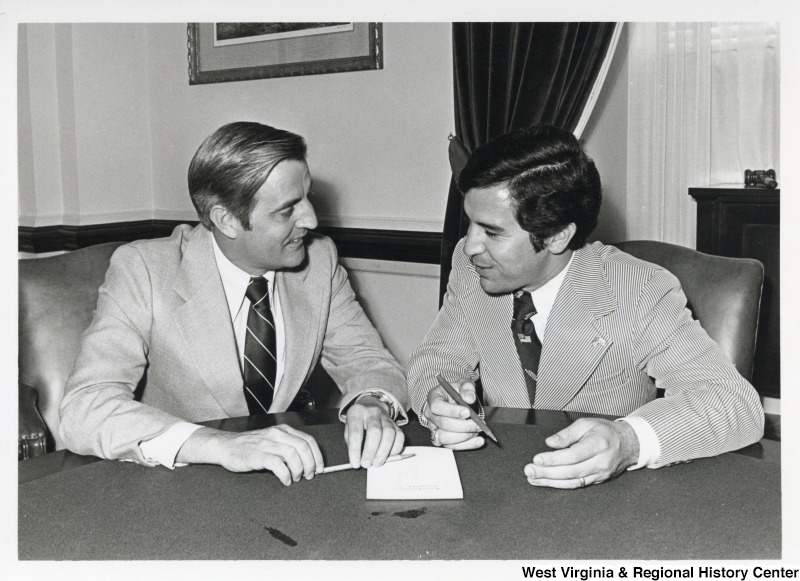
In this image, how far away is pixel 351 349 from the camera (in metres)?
1.93

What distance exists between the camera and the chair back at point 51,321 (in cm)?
184

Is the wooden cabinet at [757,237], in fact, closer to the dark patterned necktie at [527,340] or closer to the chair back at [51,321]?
the dark patterned necktie at [527,340]

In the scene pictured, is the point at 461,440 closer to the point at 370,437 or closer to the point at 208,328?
the point at 370,437

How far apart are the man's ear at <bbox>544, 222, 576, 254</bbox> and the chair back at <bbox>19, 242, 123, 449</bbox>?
110 centimetres

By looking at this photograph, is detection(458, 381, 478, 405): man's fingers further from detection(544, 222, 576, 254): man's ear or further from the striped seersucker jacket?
detection(544, 222, 576, 254): man's ear

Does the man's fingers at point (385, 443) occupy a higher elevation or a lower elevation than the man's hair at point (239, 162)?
lower

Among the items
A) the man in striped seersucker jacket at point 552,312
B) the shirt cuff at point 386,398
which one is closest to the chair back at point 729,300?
the man in striped seersucker jacket at point 552,312

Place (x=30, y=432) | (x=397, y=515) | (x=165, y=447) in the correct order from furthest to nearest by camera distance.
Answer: (x=30, y=432), (x=165, y=447), (x=397, y=515)

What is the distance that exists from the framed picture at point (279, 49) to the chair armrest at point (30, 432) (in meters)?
1.98

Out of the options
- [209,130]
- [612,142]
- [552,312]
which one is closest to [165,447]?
[552,312]

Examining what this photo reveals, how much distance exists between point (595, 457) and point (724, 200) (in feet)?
7.20

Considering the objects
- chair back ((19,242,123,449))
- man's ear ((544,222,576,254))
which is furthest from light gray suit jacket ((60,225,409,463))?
man's ear ((544,222,576,254))

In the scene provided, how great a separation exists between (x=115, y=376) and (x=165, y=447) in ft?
1.06
